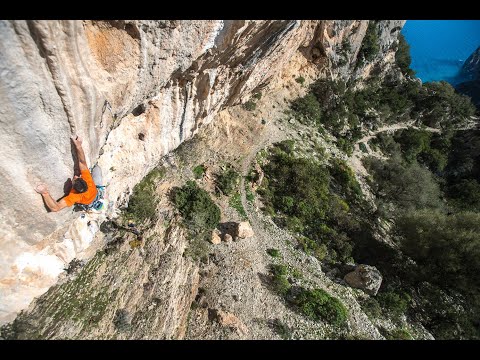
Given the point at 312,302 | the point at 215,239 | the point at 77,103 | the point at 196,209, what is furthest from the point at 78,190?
the point at 312,302

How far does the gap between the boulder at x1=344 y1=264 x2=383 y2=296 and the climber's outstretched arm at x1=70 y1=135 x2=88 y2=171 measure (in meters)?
13.5

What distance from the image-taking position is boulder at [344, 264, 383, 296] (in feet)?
45.6

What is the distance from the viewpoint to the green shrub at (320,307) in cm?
1196

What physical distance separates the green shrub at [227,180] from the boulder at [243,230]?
92.4 inches

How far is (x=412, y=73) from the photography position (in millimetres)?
31688

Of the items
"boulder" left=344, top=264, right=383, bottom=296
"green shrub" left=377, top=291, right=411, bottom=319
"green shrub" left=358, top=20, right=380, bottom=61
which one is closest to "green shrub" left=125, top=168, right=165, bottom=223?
"boulder" left=344, top=264, right=383, bottom=296

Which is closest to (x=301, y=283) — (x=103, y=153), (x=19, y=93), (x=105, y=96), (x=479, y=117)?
(x=103, y=153)

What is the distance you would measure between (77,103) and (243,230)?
392 inches

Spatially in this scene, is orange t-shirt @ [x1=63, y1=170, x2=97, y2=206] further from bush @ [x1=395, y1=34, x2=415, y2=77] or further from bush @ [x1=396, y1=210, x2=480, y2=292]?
bush @ [x1=395, y1=34, x2=415, y2=77]

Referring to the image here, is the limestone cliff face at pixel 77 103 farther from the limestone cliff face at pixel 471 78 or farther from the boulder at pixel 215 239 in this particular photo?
the limestone cliff face at pixel 471 78

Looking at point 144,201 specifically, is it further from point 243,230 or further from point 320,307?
point 320,307

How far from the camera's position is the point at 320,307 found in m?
12.1

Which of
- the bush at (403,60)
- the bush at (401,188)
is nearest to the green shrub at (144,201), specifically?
the bush at (401,188)

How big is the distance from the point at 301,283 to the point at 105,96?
37.7 ft
